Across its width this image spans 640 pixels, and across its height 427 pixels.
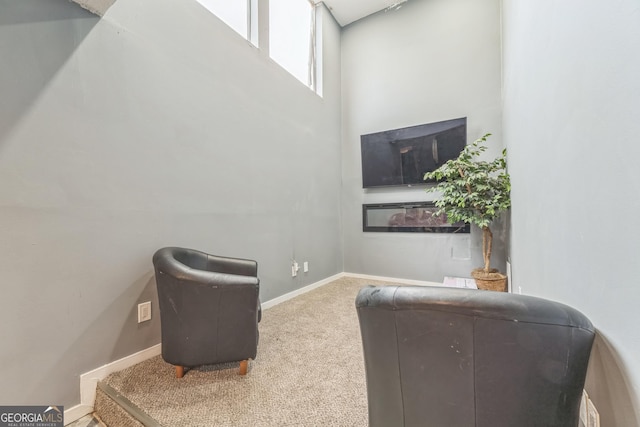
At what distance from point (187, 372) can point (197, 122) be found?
1.86 metres

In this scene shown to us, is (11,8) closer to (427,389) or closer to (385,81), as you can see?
(427,389)

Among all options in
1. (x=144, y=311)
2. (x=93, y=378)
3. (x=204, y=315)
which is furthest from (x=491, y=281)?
(x=93, y=378)

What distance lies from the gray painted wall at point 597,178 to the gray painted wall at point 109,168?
2.25 m

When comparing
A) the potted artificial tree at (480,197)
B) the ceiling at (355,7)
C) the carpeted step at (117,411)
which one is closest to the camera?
the carpeted step at (117,411)

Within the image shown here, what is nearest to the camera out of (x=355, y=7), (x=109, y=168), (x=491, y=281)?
(x=109, y=168)

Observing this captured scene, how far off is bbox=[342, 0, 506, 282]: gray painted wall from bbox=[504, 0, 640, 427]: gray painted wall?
2390 millimetres

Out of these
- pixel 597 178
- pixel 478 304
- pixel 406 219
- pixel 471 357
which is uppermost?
pixel 597 178

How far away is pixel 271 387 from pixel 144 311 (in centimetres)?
103

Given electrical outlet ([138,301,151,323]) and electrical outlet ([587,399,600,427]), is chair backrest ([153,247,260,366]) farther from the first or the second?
electrical outlet ([587,399,600,427])

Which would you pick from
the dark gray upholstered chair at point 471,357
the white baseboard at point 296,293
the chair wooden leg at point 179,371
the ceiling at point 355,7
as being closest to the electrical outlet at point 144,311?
the chair wooden leg at point 179,371

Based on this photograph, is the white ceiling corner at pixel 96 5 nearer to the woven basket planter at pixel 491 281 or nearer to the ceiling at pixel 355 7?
the ceiling at pixel 355 7

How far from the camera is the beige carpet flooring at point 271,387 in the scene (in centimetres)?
125

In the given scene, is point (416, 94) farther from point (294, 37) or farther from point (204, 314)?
point (204, 314)

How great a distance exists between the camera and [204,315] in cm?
148
